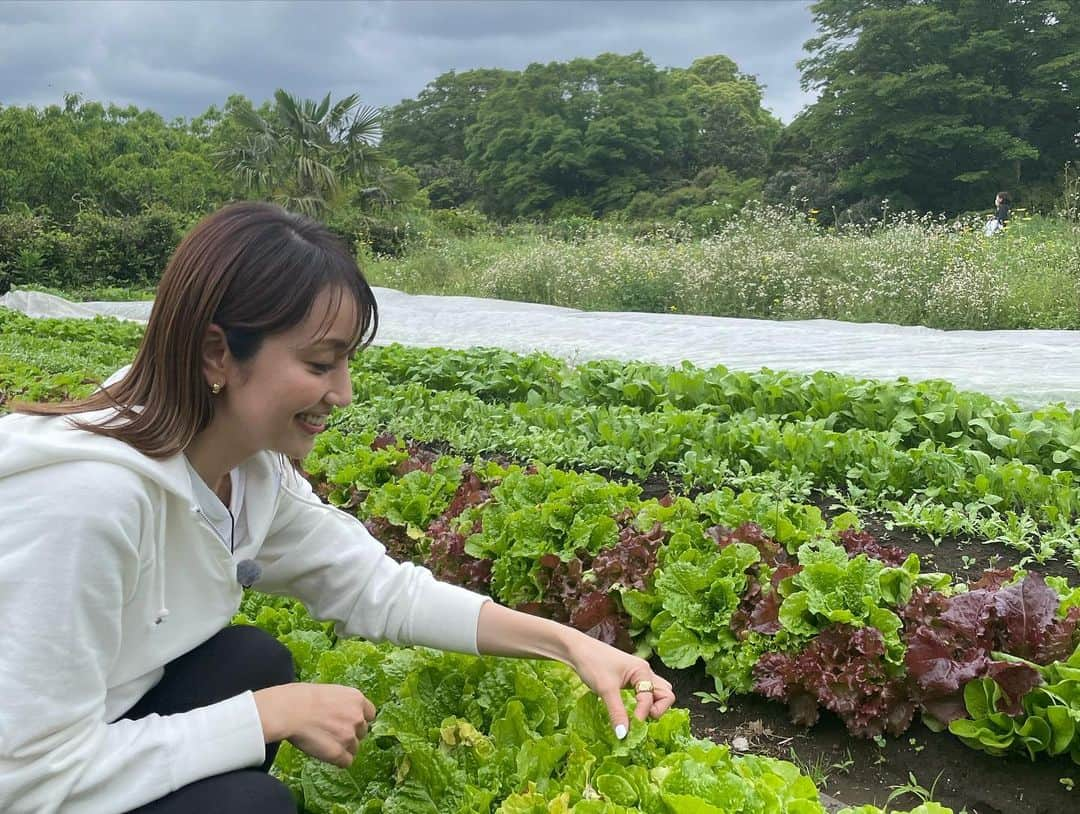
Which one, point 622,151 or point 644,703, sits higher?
point 622,151

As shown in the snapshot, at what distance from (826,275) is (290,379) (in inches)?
451

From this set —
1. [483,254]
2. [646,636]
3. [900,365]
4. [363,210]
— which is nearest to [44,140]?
[363,210]

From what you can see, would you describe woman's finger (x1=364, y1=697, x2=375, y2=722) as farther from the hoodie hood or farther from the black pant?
the hoodie hood

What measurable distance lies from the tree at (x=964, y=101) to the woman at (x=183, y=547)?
29.7m

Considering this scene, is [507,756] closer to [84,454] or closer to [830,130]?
[84,454]

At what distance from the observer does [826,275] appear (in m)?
12.1

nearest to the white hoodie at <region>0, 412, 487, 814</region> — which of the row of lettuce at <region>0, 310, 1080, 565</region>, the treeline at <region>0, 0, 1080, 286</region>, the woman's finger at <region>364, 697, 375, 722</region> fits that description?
the woman's finger at <region>364, 697, 375, 722</region>

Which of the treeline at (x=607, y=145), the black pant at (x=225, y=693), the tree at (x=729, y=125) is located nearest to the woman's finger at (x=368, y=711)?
the black pant at (x=225, y=693)

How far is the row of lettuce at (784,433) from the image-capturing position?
3857mm

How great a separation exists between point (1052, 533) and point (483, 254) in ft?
51.9

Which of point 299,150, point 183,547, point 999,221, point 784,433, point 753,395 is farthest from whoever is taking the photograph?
point 299,150

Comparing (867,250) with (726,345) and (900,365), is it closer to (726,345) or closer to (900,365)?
(726,345)

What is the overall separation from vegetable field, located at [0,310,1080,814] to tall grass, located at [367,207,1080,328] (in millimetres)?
5903

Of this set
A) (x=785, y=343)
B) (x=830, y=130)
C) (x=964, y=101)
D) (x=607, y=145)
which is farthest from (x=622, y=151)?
(x=785, y=343)
